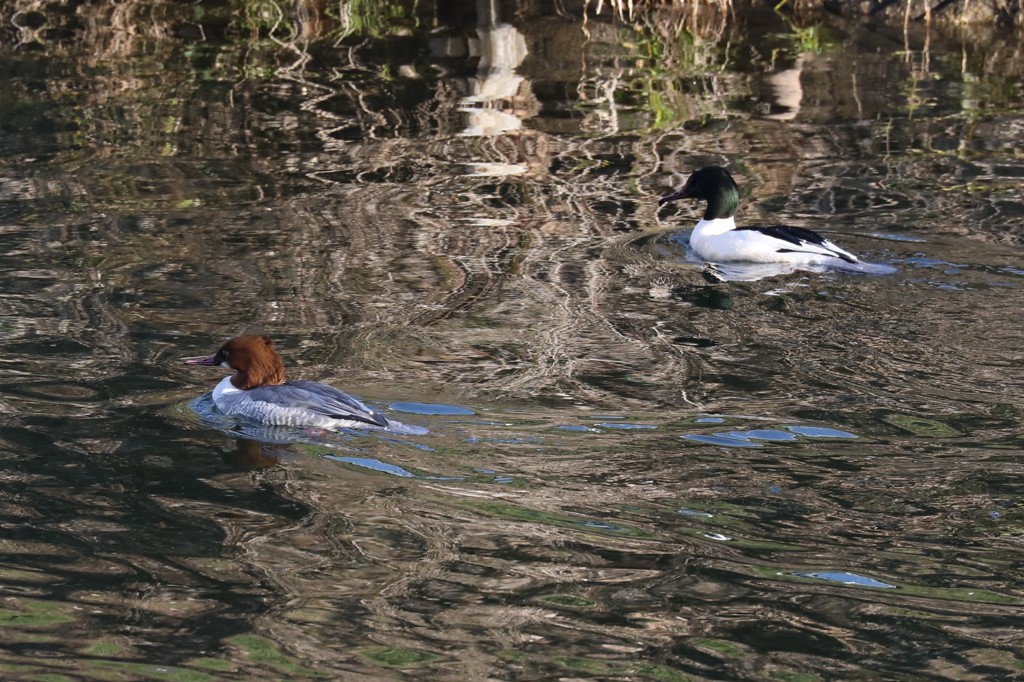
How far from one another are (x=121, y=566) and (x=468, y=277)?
170 inches

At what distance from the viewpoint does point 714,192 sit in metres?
10.7

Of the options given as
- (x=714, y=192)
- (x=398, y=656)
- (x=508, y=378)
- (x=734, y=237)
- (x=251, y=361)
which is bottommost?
(x=398, y=656)

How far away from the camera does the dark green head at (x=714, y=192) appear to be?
1067 centimetres

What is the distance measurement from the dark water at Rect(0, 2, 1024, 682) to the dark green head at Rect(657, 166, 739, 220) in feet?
1.62

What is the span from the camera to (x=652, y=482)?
6098mm

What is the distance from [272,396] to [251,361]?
0.33 metres

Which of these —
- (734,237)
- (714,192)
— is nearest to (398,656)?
(734,237)

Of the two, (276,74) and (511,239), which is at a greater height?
(276,74)

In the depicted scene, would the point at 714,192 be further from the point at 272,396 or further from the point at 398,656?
the point at 398,656

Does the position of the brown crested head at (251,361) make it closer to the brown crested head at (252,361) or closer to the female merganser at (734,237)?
the brown crested head at (252,361)

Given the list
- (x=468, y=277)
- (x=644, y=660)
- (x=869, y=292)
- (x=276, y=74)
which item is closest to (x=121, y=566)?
(x=644, y=660)

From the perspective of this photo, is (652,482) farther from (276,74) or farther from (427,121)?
(276,74)

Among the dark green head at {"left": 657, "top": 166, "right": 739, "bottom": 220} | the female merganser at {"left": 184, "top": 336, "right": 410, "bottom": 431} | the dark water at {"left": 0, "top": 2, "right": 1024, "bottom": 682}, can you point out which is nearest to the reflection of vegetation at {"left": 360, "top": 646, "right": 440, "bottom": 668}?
the dark water at {"left": 0, "top": 2, "right": 1024, "bottom": 682}

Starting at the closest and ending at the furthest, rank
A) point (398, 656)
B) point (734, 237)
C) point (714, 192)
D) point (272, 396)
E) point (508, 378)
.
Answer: point (398, 656) → point (272, 396) → point (508, 378) → point (734, 237) → point (714, 192)
